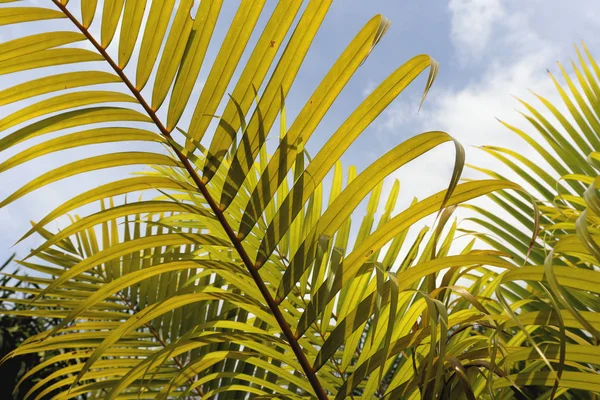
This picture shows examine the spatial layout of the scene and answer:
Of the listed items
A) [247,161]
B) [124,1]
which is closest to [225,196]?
[247,161]

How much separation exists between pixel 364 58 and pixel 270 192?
202 mm

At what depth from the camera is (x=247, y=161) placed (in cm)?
73

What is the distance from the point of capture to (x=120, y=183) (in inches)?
29.5

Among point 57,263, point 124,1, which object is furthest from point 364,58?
point 57,263

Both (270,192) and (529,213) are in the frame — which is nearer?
(270,192)

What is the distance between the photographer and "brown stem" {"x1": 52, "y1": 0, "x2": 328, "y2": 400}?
72cm

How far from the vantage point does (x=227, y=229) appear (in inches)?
28.9

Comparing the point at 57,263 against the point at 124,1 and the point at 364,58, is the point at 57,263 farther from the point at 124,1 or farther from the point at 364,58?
the point at 364,58

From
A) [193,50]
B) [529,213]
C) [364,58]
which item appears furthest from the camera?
[529,213]

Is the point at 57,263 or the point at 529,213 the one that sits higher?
the point at 529,213

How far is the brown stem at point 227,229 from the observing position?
28.3 inches

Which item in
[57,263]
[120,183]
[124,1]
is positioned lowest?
[120,183]

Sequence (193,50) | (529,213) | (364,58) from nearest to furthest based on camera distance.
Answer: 1. (364,58)
2. (193,50)
3. (529,213)

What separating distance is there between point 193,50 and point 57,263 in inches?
40.7
